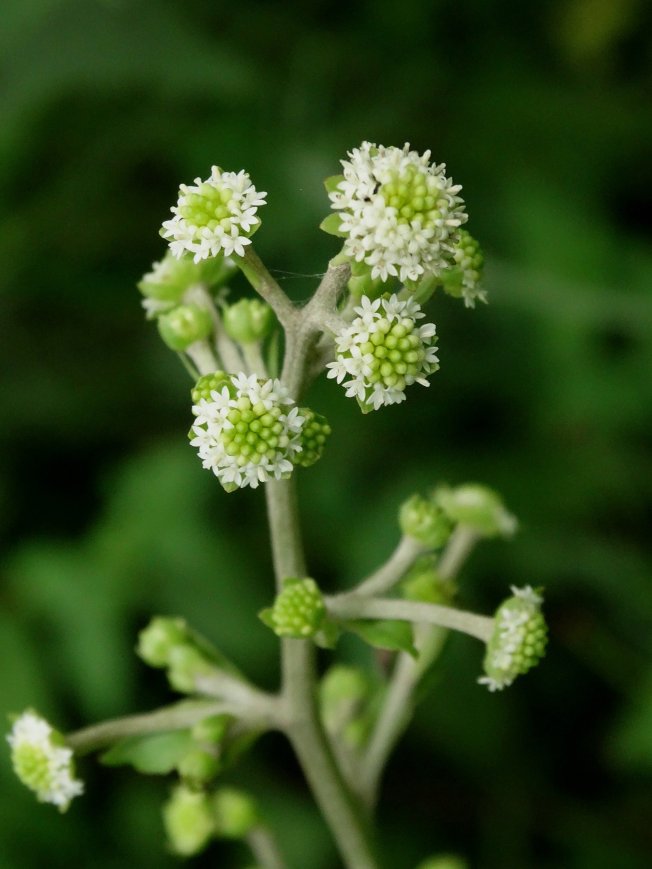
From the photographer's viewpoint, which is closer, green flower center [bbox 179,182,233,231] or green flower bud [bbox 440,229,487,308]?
green flower center [bbox 179,182,233,231]

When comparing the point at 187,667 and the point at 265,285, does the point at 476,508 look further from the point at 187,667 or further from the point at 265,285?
the point at 265,285

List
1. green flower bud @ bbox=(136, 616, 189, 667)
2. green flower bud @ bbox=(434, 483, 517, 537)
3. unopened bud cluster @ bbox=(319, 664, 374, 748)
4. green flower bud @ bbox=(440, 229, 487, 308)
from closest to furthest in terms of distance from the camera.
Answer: green flower bud @ bbox=(440, 229, 487, 308) → green flower bud @ bbox=(136, 616, 189, 667) → green flower bud @ bbox=(434, 483, 517, 537) → unopened bud cluster @ bbox=(319, 664, 374, 748)

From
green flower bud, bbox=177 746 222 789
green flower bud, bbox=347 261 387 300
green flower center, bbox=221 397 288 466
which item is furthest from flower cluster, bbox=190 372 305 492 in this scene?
green flower bud, bbox=177 746 222 789

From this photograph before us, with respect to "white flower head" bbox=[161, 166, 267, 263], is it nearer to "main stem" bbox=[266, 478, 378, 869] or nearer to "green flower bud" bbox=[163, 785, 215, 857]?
"main stem" bbox=[266, 478, 378, 869]

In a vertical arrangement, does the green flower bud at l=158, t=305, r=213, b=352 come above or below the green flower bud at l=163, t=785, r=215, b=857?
above

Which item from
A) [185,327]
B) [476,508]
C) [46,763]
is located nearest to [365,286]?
[185,327]

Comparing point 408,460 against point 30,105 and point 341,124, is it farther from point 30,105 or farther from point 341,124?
point 30,105
